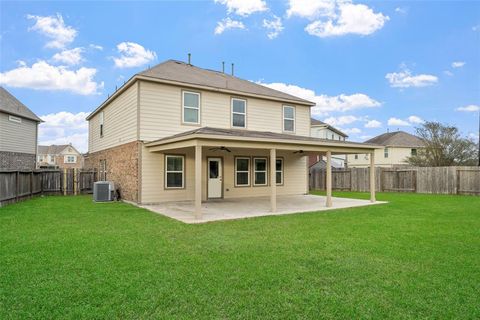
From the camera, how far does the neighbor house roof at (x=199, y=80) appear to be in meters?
13.0

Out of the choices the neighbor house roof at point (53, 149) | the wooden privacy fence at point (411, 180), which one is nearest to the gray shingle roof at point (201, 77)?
the wooden privacy fence at point (411, 180)

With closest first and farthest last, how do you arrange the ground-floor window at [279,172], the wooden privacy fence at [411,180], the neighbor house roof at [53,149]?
the ground-floor window at [279,172]
the wooden privacy fence at [411,180]
the neighbor house roof at [53,149]

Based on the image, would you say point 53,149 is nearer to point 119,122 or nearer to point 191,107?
point 119,122

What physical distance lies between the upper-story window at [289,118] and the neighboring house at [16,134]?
16.2 metres

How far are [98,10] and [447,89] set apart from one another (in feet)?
67.3

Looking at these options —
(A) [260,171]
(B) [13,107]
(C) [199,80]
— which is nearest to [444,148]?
(A) [260,171]

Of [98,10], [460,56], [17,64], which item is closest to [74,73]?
[17,64]

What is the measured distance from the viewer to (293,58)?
17734 mm

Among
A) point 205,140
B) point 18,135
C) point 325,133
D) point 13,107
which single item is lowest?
point 205,140

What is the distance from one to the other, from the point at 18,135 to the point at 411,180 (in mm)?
A: 25223

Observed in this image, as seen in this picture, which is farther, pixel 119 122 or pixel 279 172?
pixel 279 172

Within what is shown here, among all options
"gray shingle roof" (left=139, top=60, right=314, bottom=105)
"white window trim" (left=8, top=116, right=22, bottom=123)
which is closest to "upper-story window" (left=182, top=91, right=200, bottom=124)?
"gray shingle roof" (left=139, top=60, right=314, bottom=105)

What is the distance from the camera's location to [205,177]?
1417cm

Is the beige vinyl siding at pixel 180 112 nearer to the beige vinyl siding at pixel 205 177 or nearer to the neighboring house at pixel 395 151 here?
the beige vinyl siding at pixel 205 177
